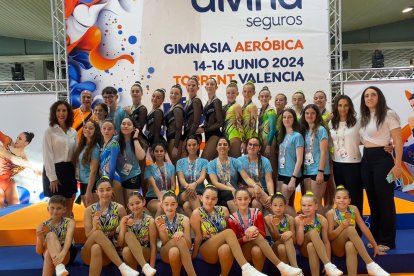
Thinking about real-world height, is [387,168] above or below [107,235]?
above

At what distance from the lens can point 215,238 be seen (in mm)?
3201

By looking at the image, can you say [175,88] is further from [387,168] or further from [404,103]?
[404,103]

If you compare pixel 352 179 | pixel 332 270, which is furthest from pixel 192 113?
pixel 332 270

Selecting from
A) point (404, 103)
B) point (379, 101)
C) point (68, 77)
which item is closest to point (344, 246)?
point (379, 101)

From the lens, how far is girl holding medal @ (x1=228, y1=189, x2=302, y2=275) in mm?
3115

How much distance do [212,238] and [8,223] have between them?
2.45m

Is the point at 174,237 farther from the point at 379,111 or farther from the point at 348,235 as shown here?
the point at 379,111

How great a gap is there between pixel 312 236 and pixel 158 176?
1.48 m

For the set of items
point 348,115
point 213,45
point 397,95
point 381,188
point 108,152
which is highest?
point 213,45

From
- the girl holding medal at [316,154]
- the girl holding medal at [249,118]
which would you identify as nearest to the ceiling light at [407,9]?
the girl holding medal at [249,118]

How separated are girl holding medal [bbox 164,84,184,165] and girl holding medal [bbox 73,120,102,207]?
0.75 metres

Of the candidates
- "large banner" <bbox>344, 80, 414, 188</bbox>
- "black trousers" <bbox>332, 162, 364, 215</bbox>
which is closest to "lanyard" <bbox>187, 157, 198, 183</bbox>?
"black trousers" <bbox>332, 162, 364, 215</bbox>

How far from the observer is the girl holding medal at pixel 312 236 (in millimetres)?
3160

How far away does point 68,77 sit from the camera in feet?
17.5
